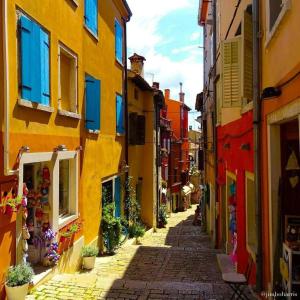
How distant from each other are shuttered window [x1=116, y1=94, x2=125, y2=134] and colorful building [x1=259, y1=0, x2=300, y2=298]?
8.66m

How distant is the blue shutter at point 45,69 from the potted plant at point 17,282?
3.18 meters

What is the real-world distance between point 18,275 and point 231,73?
554 cm

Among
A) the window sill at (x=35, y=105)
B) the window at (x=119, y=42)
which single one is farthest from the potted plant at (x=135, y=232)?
the window sill at (x=35, y=105)

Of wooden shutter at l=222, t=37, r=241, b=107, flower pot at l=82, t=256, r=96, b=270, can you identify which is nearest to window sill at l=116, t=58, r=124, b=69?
wooden shutter at l=222, t=37, r=241, b=107

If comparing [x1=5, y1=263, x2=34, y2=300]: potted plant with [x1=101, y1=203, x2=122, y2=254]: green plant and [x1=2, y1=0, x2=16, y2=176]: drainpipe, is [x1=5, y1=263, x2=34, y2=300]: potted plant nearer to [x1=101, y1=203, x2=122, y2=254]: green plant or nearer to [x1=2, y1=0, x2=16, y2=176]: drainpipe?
[x1=2, y1=0, x2=16, y2=176]: drainpipe

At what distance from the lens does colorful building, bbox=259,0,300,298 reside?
19.3ft

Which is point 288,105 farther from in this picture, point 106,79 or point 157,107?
point 157,107

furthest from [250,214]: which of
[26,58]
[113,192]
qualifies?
[113,192]

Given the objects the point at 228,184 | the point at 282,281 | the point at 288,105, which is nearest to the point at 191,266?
the point at 228,184

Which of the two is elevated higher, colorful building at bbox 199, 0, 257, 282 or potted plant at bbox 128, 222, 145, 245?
colorful building at bbox 199, 0, 257, 282

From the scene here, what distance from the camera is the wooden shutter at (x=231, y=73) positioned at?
8492mm

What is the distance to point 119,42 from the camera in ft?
52.7

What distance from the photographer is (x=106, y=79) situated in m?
13.9

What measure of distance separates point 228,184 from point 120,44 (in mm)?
7114
